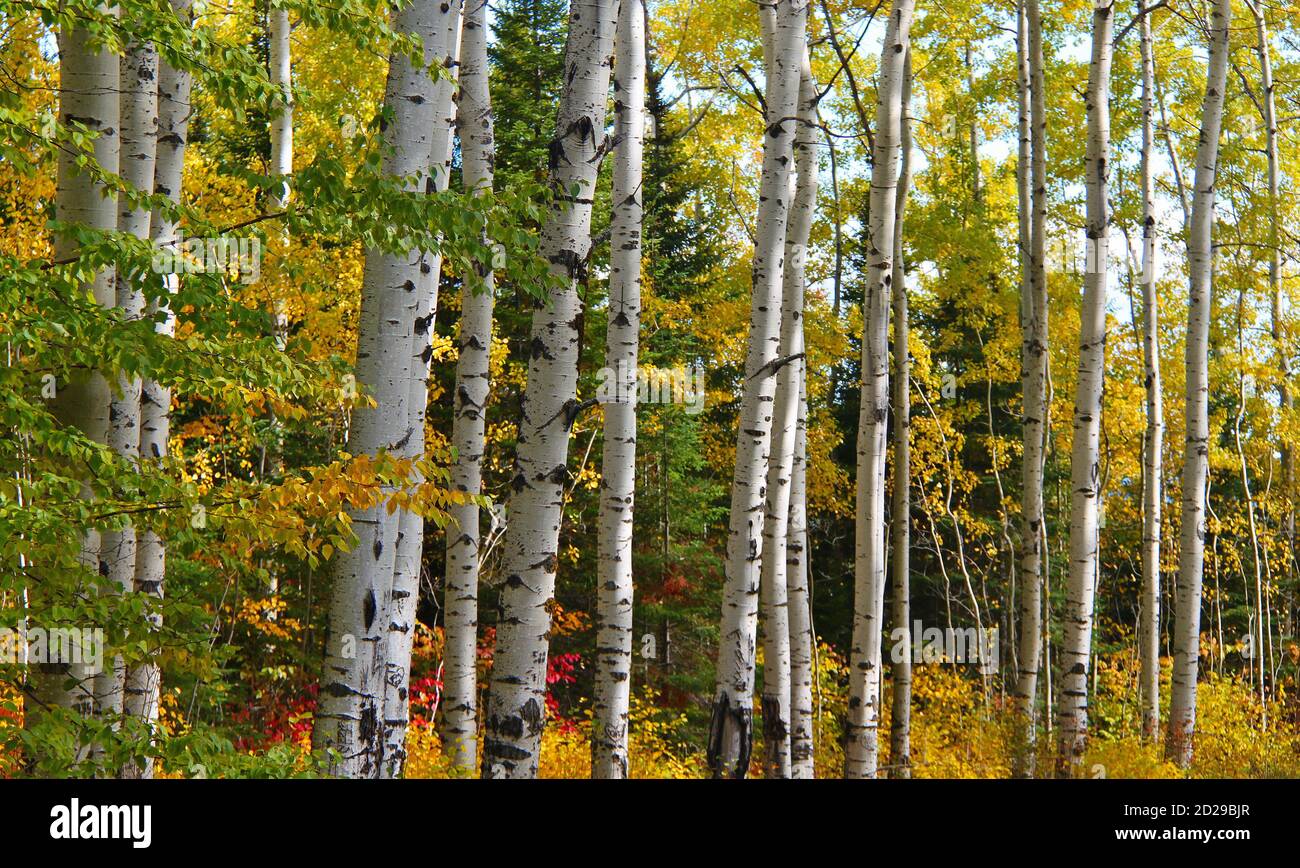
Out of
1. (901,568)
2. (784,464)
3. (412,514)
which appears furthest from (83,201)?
(901,568)

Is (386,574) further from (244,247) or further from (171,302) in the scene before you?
(244,247)

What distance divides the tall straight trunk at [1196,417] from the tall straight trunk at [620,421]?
567 cm

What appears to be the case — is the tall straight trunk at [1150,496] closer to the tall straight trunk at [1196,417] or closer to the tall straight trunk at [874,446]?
Answer: the tall straight trunk at [1196,417]

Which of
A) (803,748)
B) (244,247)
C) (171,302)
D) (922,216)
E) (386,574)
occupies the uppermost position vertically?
(922,216)

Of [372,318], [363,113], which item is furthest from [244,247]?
[372,318]

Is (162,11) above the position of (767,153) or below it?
below

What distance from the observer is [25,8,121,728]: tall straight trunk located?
4.13m

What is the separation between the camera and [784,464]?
738 centimetres

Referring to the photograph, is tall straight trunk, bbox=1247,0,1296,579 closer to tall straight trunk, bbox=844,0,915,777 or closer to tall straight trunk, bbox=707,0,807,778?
tall straight trunk, bbox=844,0,915,777

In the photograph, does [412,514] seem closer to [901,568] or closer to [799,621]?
[799,621]

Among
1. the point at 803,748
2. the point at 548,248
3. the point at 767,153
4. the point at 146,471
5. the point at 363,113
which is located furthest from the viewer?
the point at 363,113

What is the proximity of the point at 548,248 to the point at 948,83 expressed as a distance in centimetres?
898

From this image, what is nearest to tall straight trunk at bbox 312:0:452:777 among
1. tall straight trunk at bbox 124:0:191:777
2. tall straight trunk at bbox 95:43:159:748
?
tall straight trunk at bbox 95:43:159:748

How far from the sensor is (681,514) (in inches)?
599
